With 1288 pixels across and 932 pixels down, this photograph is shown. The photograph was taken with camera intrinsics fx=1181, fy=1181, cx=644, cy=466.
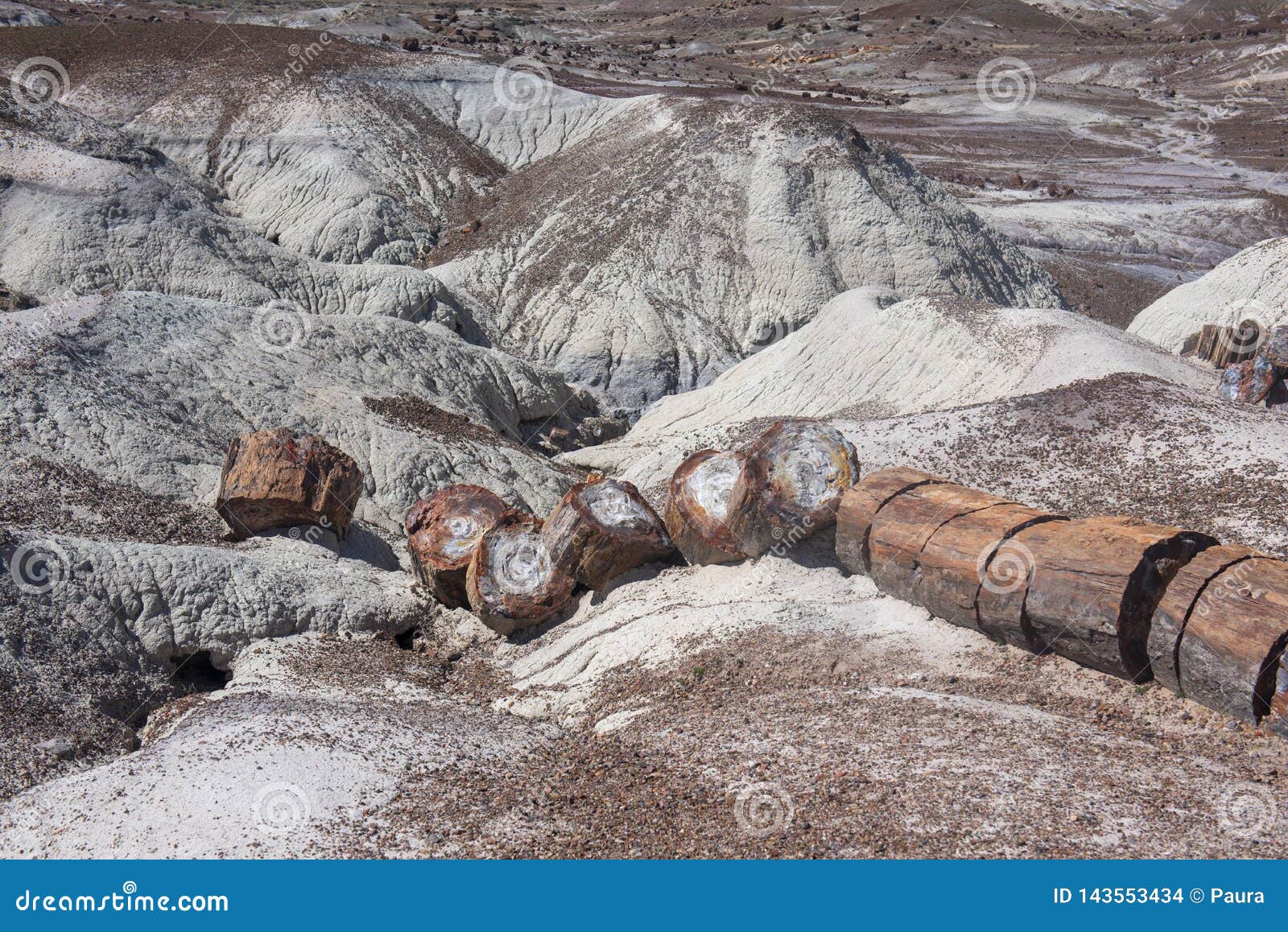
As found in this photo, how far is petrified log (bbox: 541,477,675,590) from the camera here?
1219 cm

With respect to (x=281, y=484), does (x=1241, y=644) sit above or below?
above

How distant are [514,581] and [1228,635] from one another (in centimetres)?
685

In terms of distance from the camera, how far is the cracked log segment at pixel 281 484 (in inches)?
520

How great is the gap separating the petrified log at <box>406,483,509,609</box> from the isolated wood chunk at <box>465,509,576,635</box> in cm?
30

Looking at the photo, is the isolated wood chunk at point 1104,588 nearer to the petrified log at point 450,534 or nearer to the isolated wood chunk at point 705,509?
the isolated wood chunk at point 705,509

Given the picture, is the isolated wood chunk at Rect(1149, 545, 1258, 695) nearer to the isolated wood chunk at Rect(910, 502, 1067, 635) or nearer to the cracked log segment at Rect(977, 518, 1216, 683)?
the cracked log segment at Rect(977, 518, 1216, 683)
